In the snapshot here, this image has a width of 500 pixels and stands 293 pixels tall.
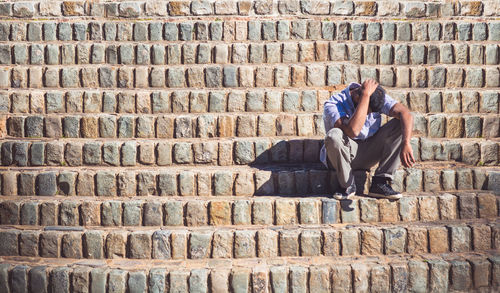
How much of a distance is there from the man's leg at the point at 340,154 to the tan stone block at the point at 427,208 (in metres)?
0.69

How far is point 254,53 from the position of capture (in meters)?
5.82

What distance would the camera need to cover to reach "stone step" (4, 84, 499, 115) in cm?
539

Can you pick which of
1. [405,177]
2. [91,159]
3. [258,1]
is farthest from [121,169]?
[258,1]

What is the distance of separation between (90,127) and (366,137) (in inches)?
110

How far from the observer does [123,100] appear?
542 cm

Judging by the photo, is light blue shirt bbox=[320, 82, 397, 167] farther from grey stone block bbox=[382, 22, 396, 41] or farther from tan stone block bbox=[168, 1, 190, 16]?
tan stone block bbox=[168, 1, 190, 16]

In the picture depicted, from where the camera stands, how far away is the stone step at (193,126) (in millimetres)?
5172

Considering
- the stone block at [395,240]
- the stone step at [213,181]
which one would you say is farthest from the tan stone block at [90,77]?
the stone block at [395,240]

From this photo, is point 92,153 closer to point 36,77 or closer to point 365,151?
point 36,77

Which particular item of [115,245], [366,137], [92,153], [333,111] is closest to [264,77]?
[333,111]

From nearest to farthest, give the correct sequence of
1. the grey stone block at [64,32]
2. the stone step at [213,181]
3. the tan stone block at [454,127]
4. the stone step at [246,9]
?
the stone step at [213,181] < the tan stone block at [454,127] < the grey stone block at [64,32] < the stone step at [246,9]

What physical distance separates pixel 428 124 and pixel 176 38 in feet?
10.2

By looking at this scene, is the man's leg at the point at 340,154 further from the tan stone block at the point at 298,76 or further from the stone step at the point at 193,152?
the tan stone block at the point at 298,76

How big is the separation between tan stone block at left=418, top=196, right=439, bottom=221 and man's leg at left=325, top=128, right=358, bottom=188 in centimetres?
69
